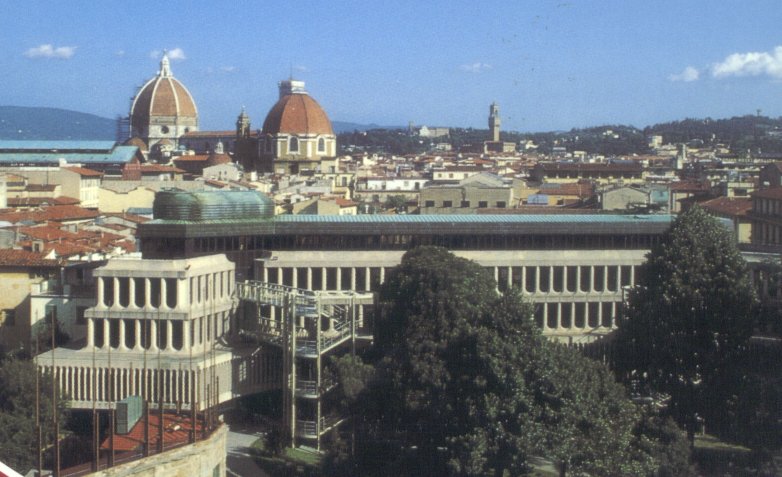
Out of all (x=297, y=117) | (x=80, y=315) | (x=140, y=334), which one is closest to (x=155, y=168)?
(x=297, y=117)

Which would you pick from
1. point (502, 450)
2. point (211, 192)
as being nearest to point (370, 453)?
point (502, 450)

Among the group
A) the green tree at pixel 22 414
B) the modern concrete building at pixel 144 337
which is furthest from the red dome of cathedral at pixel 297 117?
the green tree at pixel 22 414

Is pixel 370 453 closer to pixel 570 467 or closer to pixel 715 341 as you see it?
pixel 570 467

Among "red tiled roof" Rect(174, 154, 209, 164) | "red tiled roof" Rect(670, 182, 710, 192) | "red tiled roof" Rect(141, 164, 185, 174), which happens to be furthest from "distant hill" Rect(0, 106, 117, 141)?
"red tiled roof" Rect(670, 182, 710, 192)

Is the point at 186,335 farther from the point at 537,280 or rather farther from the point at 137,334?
the point at 537,280

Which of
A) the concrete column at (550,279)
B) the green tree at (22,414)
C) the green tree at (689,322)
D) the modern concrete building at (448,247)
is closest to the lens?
the green tree at (22,414)

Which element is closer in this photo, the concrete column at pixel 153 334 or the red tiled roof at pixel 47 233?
the concrete column at pixel 153 334

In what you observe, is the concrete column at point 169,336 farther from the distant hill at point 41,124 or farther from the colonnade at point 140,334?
the distant hill at point 41,124
